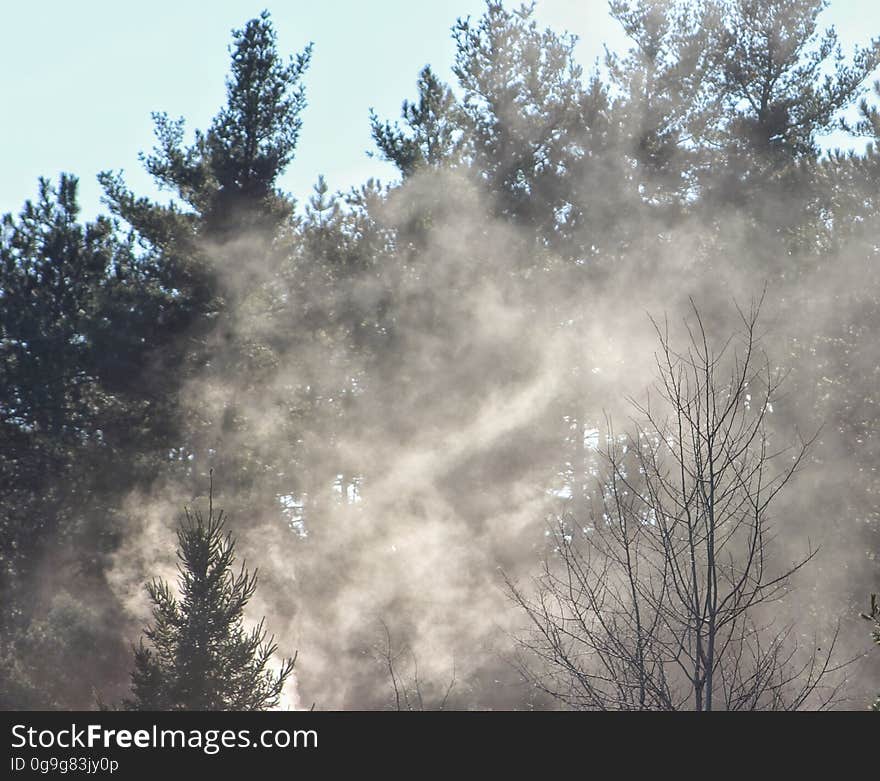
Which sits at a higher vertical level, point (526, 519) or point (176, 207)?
point (176, 207)

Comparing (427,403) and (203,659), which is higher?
(427,403)

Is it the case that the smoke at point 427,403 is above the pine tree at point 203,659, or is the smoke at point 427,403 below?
above

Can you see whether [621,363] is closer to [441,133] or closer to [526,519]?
[526,519]

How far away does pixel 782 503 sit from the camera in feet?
73.3

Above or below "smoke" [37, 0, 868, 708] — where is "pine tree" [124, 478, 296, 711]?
below

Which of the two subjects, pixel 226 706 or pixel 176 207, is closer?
pixel 226 706

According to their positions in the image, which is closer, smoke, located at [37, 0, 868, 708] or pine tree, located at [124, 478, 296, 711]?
pine tree, located at [124, 478, 296, 711]

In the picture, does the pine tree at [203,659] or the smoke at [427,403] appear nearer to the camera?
the pine tree at [203,659]

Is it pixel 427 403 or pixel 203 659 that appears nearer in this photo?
pixel 203 659

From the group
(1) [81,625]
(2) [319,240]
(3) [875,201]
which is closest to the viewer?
(3) [875,201]

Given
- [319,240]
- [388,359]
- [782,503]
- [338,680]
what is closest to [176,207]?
[319,240]

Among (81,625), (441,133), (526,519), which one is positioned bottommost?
(81,625)

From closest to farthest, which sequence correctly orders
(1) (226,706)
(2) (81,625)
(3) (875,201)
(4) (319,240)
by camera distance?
(1) (226,706), (3) (875,201), (2) (81,625), (4) (319,240)

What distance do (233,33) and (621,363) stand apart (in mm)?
11616
